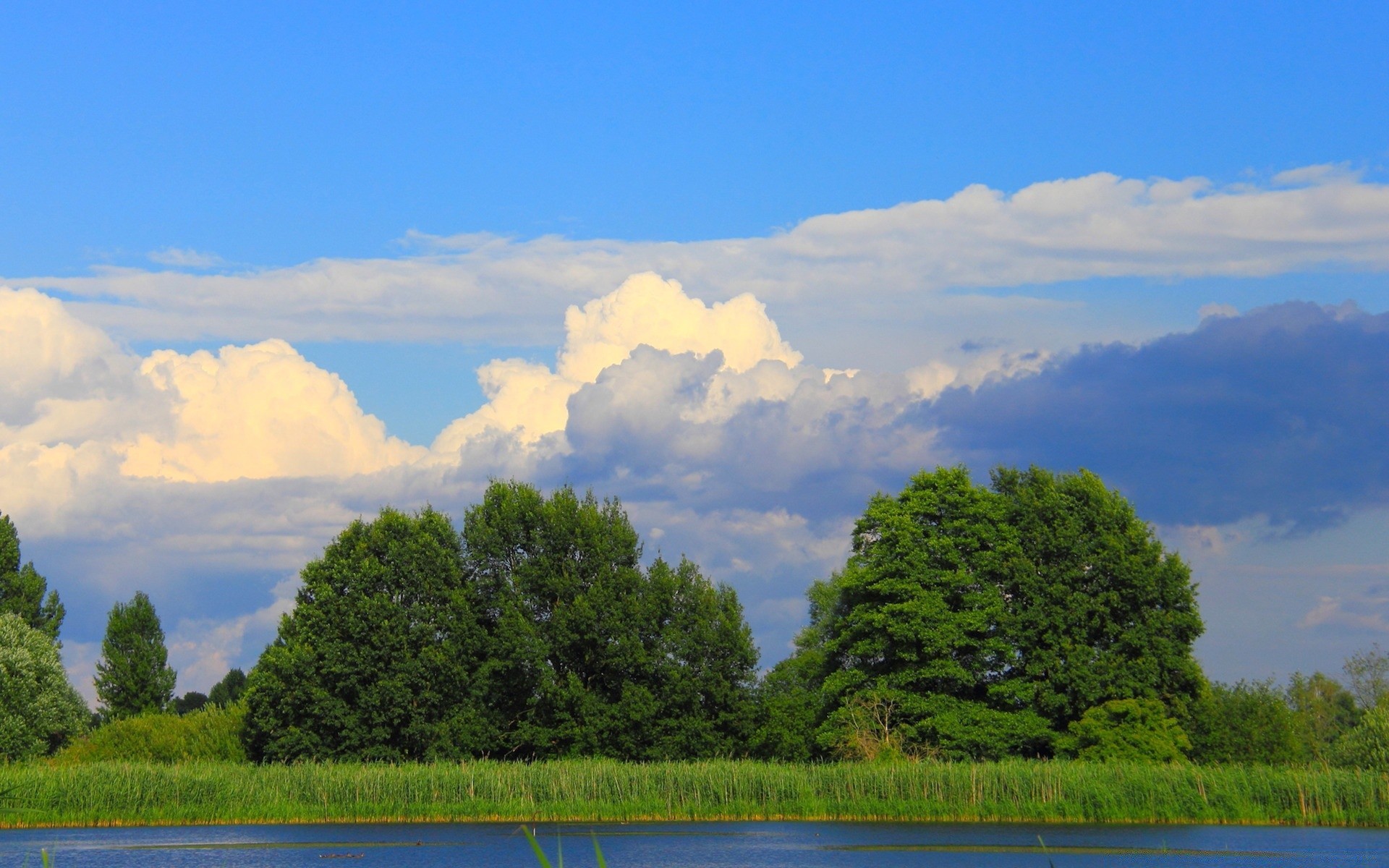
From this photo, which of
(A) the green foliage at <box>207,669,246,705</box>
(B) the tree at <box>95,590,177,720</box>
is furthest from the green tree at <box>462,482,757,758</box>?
(A) the green foliage at <box>207,669,246,705</box>

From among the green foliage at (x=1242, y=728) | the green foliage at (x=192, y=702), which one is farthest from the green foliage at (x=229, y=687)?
the green foliage at (x=1242, y=728)

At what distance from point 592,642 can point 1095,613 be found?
19.8 meters

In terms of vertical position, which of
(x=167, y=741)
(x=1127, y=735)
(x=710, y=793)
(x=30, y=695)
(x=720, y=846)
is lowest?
(x=720, y=846)

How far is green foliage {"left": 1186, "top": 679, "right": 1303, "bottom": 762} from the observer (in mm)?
50625

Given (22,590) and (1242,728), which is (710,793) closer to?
(1242,728)

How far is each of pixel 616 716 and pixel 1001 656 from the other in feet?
50.0

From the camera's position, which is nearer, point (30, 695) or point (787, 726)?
point (30, 695)

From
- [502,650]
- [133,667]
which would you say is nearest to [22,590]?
[133,667]

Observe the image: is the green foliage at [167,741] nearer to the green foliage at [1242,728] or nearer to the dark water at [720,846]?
the dark water at [720,846]

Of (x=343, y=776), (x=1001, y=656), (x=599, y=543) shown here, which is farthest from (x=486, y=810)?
(x=1001, y=656)

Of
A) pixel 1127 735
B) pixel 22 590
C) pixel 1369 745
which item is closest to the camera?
pixel 1369 745

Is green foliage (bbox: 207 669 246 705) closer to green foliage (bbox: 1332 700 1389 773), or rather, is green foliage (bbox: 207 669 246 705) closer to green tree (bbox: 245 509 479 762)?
green tree (bbox: 245 509 479 762)

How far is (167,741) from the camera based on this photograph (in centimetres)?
5719

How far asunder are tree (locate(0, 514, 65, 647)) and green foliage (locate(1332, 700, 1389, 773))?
64236mm
